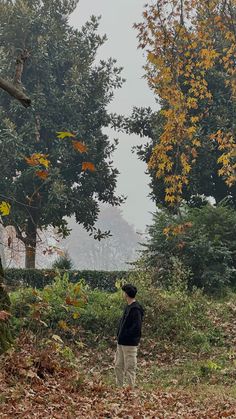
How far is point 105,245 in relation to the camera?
4875 inches

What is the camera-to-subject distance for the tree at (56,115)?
3038 cm

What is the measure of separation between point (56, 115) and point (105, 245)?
92.6 meters

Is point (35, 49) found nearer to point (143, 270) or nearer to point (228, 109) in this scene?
point (228, 109)

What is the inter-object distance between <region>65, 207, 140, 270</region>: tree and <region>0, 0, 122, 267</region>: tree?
83512 mm

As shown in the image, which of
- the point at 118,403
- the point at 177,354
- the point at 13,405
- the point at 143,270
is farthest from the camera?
the point at 143,270

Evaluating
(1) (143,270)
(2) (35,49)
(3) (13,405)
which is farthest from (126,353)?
(2) (35,49)

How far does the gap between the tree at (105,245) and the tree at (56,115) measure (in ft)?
274

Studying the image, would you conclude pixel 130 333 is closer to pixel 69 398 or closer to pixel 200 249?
pixel 69 398

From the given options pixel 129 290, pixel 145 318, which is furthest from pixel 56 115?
pixel 129 290

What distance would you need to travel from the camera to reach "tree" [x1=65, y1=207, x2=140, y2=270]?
12250 cm

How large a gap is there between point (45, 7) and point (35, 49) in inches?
128

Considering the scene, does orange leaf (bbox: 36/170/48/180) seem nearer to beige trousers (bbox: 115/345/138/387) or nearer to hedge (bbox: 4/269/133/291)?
beige trousers (bbox: 115/345/138/387)

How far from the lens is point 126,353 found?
10391 mm

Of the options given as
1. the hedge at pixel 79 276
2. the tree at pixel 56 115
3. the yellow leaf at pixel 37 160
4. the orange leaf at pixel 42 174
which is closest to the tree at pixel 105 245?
the tree at pixel 56 115
